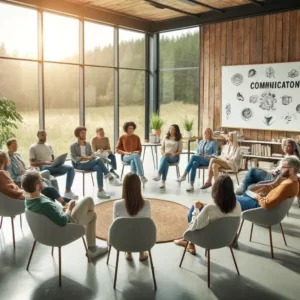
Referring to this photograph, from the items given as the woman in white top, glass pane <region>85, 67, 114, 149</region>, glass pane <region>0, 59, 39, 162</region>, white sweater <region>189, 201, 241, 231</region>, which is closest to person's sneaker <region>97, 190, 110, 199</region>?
glass pane <region>0, 59, 39, 162</region>

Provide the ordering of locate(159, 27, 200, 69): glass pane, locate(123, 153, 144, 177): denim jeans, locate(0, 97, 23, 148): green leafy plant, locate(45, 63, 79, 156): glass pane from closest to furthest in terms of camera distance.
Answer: locate(0, 97, 23, 148): green leafy plant < locate(123, 153, 144, 177): denim jeans < locate(45, 63, 79, 156): glass pane < locate(159, 27, 200, 69): glass pane

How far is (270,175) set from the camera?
18.1 feet

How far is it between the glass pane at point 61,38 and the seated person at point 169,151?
302cm

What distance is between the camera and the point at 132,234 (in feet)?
10.5

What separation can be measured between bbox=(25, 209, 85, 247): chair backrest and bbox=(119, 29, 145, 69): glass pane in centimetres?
686

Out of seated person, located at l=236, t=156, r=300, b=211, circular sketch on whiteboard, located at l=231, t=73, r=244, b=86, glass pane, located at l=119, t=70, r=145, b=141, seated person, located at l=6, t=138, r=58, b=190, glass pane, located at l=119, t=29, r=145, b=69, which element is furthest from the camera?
glass pane, located at l=119, t=70, r=145, b=141

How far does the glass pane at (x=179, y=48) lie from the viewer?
31.4 ft

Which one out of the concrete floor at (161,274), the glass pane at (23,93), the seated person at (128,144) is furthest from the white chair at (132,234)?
the glass pane at (23,93)

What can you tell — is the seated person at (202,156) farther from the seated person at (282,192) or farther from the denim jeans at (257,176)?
the seated person at (282,192)

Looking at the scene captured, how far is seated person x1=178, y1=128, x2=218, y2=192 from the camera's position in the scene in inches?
274

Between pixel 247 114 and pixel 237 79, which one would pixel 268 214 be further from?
pixel 237 79

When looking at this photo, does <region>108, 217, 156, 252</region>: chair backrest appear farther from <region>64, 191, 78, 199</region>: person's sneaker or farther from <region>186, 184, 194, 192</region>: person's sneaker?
<region>186, 184, 194, 192</region>: person's sneaker

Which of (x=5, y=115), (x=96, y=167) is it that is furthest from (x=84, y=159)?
(x=5, y=115)

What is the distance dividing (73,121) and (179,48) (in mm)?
3317
